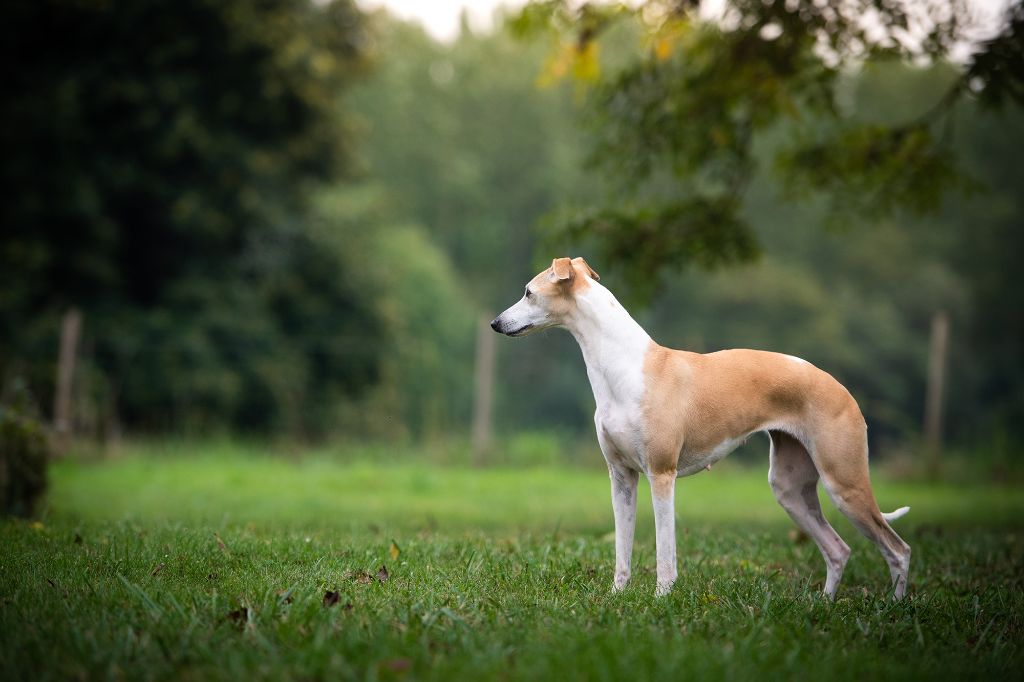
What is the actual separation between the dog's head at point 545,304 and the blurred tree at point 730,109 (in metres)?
4.93

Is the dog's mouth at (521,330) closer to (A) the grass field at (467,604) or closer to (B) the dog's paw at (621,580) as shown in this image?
(A) the grass field at (467,604)

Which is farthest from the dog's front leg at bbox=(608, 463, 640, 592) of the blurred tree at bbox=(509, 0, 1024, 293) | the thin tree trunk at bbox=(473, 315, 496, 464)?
the thin tree trunk at bbox=(473, 315, 496, 464)

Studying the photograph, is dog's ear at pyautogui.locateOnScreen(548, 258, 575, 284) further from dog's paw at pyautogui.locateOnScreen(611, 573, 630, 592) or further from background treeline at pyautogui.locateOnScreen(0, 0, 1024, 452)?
background treeline at pyautogui.locateOnScreen(0, 0, 1024, 452)

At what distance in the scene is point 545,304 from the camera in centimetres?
520

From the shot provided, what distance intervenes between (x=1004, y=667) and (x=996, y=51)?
20.4 ft

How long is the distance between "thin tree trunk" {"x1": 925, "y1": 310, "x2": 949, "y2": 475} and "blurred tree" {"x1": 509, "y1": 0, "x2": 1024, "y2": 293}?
16.9 feet

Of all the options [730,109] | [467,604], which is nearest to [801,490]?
[467,604]

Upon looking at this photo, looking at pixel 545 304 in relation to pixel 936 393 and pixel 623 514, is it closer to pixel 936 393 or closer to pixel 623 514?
pixel 623 514

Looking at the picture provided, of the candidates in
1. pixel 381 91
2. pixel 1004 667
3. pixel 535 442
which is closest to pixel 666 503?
pixel 1004 667

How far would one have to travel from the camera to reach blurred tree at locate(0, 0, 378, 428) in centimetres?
1841

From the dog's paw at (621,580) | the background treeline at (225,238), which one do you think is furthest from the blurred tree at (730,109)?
the dog's paw at (621,580)

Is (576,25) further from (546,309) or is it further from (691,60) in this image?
(546,309)

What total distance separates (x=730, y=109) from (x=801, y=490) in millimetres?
6264

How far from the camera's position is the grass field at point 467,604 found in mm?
3223
